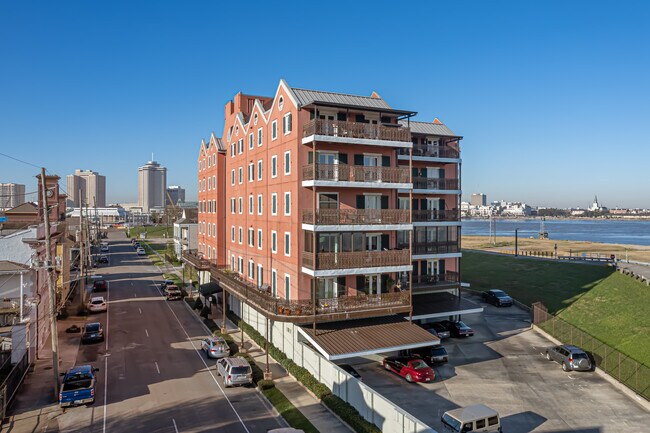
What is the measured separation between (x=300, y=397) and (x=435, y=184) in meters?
23.9

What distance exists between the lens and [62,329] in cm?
4225

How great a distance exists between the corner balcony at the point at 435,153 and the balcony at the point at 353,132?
28.8 ft

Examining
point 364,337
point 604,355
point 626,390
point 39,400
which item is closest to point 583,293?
point 604,355

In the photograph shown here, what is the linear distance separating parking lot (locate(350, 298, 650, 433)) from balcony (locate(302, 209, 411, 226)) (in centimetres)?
954

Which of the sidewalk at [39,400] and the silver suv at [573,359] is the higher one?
the silver suv at [573,359]

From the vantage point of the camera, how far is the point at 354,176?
100 feet

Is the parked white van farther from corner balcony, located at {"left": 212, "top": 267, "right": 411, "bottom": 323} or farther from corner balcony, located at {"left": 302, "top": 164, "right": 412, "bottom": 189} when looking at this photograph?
corner balcony, located at {"left": 302, "top": 164, "right": 412, "bottom": 189}

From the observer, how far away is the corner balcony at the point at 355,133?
29.5 m

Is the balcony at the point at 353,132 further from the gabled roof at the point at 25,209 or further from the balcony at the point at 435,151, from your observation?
the gabled roof at the point at 25,209

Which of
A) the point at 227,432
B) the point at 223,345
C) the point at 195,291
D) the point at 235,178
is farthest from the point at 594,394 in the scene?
the point at 195,291

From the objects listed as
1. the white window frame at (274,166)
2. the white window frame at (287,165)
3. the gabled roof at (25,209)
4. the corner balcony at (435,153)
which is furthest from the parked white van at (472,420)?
the gabled roof at (25,209)

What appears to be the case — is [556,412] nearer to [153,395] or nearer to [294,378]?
[294,378]

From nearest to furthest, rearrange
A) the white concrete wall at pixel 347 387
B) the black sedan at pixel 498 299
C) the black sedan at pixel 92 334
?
the white concrete wall at pixel 347 387 < the black sedan at pixel 92 334 < the black sedan at pixel 498 299

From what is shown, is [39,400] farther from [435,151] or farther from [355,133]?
[435,151]
